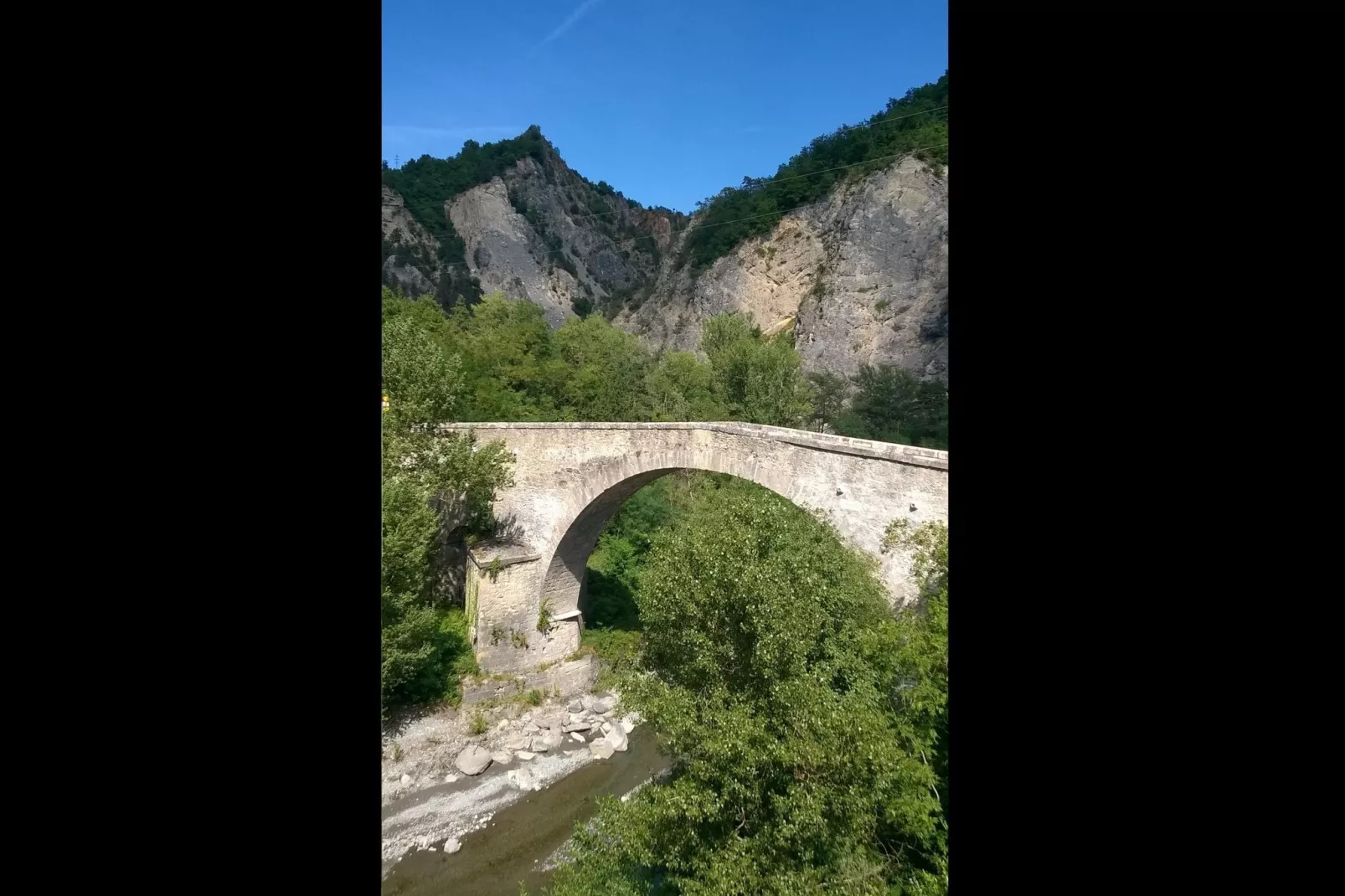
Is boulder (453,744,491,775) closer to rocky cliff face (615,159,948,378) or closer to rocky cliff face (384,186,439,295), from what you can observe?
rocky cliff face (615,159,948,378)

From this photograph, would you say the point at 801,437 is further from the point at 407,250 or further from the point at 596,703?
the point at 407,250

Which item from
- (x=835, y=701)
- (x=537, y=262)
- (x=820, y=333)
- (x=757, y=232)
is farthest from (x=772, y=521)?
(x=537, y=262)

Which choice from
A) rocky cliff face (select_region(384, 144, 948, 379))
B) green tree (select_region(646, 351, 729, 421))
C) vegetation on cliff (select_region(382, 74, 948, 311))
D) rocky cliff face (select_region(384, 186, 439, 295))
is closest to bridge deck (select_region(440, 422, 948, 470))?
rocky cliff face (select_region(384, 144, 948, 379))

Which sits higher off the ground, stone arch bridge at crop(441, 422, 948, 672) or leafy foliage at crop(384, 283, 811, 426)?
leafy foliage at crop(384, 283, 811, 426)

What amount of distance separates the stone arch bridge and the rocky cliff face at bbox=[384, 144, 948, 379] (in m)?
8.71

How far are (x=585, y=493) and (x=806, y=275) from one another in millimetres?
24099

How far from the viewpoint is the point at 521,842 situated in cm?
1053

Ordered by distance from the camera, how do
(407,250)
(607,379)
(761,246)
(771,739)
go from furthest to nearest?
1. (407,250)
2. (761,246)
3. (607,379)
4. (771,739)

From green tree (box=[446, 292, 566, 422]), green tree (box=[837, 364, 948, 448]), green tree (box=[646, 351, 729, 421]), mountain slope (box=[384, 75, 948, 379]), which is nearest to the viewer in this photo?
green tree (box=[837, 364, 948, 448])

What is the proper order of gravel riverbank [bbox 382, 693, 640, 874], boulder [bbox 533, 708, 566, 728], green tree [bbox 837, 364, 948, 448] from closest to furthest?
gravel riverbank [bbox 382, 693, 640, 874]
boulder [bbox 533, 708, 566, 728]
green tree [bbox 837, 364, 948, 448]

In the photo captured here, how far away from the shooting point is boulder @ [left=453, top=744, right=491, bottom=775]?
12148mm

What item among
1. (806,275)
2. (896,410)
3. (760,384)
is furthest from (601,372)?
(806,275)
